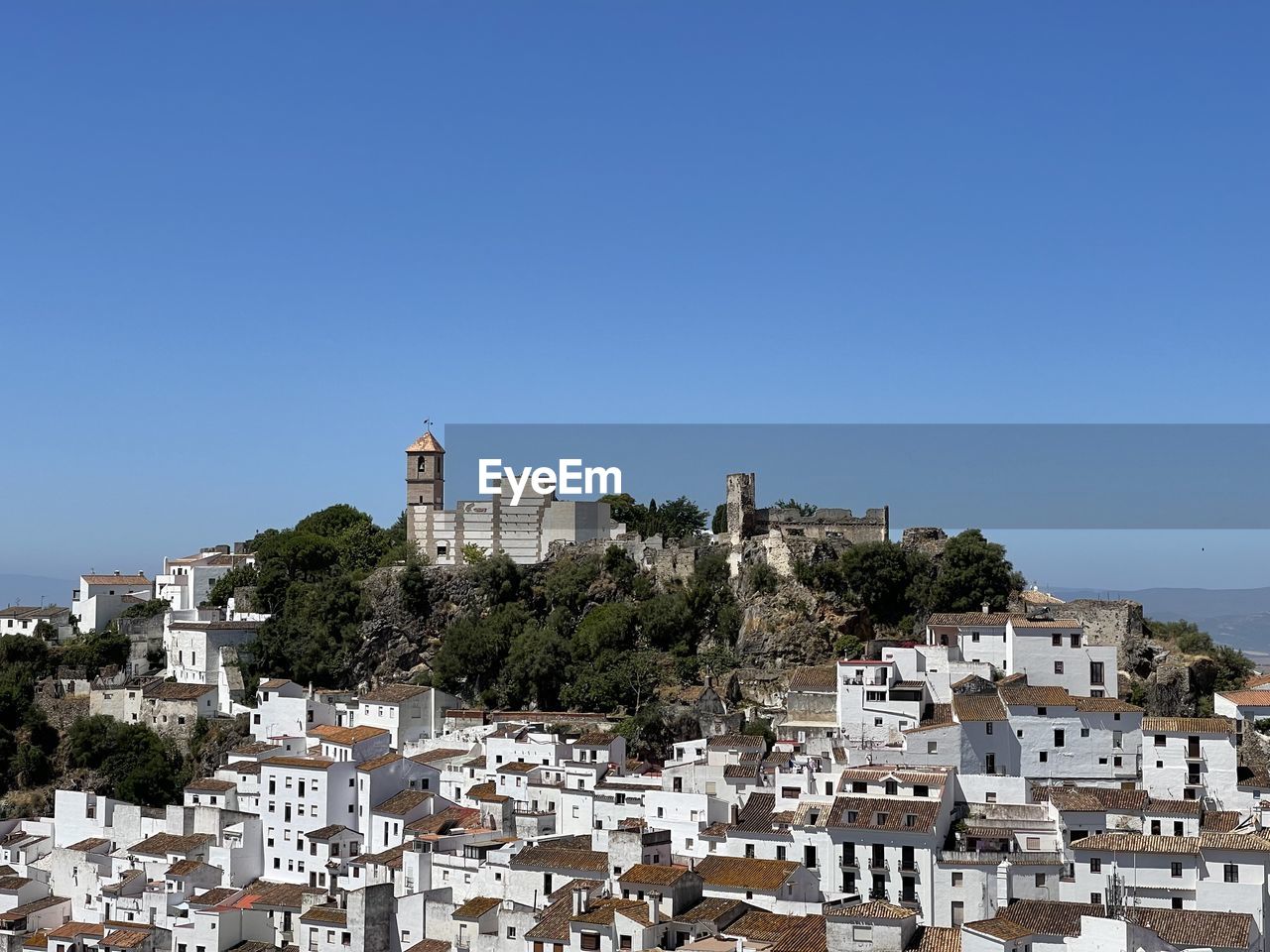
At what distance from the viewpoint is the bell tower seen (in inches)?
2356

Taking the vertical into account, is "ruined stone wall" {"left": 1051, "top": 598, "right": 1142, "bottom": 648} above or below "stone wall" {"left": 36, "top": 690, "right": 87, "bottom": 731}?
above

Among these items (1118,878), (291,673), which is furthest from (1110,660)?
(291,673)

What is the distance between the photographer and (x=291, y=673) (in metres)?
54.1

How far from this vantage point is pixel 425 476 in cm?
6003

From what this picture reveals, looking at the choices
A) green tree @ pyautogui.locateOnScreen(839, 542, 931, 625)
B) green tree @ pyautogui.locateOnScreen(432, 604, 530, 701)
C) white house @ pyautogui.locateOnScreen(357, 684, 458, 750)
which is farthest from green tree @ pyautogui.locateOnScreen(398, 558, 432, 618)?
green tree @ pyautogui.locateOnScreen(839, 542, 931, 625)

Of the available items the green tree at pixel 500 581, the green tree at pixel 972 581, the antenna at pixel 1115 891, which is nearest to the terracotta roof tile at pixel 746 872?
the antenna at pixel 1115 891

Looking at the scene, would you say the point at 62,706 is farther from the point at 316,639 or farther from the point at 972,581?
the point at 972,581

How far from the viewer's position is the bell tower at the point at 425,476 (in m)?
59.8

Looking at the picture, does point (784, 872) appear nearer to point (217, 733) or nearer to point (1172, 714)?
point (1172, 714)

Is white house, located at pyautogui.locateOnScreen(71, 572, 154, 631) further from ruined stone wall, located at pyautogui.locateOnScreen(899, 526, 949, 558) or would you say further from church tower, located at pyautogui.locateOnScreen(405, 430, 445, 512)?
ruined stone wall, located at pyautogui.locateOnScreen(899, 526, 949, 558)

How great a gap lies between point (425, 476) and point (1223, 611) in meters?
102

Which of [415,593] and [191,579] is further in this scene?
[191,579]

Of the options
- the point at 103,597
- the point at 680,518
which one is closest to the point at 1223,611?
the point at 680,518

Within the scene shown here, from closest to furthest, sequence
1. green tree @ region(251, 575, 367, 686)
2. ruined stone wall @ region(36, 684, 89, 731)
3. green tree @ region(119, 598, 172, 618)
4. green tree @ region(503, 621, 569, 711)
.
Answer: green tree @ region(503, 621, 569, 711) < green tree @ region(251, 575, 367, 686) < ruined stone wall @ region(36, 684, 89, 731) < green tree @ region(119, 598, 172, 618)
